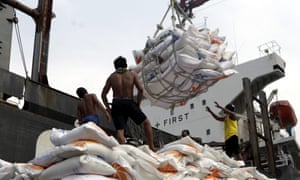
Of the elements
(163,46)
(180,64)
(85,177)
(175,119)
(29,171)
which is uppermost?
(175,119)

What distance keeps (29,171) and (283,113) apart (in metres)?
12.7

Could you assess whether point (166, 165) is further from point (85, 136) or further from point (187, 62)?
point (187, 62)

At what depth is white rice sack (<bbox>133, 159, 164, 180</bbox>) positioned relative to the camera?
3191 mm

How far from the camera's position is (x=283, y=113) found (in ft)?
48.4

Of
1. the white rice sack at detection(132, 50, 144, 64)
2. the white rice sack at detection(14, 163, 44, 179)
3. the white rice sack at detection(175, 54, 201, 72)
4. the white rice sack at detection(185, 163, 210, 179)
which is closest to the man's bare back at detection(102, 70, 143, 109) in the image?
the white rice sack at detection(185, 163, 210, 179)

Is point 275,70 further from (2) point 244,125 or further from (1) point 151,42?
(1) point 151,42

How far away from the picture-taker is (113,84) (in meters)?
4.30

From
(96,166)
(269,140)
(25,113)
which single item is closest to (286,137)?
(269,140)

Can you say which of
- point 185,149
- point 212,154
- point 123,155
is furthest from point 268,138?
point 123,155

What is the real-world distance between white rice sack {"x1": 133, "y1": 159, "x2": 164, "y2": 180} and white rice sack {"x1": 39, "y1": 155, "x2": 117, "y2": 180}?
29 cm

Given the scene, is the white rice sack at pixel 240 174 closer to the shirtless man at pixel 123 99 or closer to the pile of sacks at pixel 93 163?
the pile of sacks at pixel 93 163

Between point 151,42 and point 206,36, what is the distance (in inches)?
34.5

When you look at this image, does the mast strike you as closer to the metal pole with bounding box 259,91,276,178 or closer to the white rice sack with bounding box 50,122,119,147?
the metal pole with bounding box 259,91,276,178

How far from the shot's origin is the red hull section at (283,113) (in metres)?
14.7
